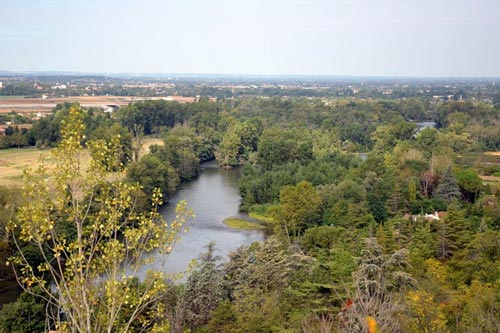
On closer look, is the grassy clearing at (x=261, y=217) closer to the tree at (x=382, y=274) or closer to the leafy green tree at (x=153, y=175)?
the leafy green tree at (x=153, y=175)

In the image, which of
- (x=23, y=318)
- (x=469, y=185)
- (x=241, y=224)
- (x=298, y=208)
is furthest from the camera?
(x=469, y=185)

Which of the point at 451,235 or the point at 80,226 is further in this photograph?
the point at 451,235

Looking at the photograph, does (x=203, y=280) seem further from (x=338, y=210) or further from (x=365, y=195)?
(x=365, y=195)

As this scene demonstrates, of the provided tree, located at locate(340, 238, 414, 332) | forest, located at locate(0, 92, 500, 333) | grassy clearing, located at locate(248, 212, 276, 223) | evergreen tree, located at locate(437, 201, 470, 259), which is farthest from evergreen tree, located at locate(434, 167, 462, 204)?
tree, located at locate(340, 238, 414, 332)

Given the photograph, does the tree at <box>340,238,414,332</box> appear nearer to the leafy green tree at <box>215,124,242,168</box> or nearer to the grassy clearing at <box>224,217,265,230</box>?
the grassy clearing at <box>224,217,265,230</box>

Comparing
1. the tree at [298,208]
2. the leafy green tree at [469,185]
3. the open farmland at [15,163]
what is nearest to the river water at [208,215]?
the tree at [298,208]

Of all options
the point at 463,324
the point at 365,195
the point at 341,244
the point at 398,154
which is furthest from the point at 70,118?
the point at 398,154

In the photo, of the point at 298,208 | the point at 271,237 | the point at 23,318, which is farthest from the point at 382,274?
the point at 298,208

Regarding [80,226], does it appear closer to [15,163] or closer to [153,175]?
[153,175]
